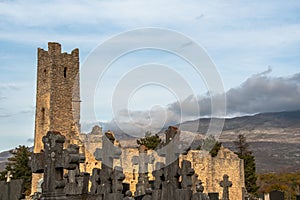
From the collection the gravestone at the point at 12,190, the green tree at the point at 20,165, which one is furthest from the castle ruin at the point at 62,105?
the gravestone at the point at 12,190

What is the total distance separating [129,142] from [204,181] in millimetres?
7080

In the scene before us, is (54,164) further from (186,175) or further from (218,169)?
(218,169)

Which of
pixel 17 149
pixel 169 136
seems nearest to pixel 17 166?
pixel 17 149

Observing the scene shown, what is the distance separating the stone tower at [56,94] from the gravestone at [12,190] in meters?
24.9

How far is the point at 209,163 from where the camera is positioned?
30.0m

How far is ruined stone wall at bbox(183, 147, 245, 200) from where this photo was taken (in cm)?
2952

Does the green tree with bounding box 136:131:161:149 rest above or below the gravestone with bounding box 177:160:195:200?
above

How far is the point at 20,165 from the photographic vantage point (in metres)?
36.2

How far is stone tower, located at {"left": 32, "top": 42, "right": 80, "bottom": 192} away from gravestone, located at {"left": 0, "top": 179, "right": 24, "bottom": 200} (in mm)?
24868

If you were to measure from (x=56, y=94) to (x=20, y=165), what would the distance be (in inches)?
233

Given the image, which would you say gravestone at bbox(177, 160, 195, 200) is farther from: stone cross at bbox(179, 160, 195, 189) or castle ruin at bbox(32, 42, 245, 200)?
castle ruin at bbox(32, 42, 245, 200)

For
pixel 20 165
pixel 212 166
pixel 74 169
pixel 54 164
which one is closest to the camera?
pixel 54 164

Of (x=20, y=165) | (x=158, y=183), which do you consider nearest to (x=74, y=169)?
(x=158, y=183)

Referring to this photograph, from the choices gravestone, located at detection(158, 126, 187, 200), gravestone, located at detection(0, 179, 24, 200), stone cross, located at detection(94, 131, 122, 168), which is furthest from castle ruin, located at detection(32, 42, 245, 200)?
gravestone, located at detection(0, 179, 24, 200)
